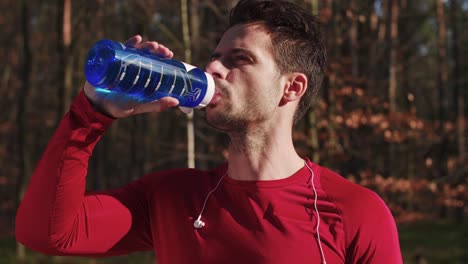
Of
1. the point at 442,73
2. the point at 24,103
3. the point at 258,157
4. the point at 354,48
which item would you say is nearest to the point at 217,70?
the point at 258,157

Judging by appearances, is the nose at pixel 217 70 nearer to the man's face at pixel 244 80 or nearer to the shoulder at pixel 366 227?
the man's face at pixel 244 80

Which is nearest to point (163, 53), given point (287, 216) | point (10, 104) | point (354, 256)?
point (287, 216)

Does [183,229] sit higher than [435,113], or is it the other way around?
[183,229]

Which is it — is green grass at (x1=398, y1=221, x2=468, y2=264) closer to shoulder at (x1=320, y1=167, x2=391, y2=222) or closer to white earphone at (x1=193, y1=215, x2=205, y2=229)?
shoulder at (x1=320, y1=167, x2=391, y2=222)

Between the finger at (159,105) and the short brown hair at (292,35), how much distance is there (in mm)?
581

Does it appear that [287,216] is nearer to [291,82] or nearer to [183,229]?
[183,229]

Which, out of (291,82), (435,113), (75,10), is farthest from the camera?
(435,113)

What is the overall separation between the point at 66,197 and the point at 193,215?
1.70 ft

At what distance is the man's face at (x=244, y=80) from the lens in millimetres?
2336

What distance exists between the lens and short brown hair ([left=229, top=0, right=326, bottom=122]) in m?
2.56

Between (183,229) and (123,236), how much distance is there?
0.86 feet

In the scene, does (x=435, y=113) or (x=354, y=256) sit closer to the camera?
(x=354, y=256)

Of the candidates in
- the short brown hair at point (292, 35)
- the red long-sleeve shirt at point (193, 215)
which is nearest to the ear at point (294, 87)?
the short brown hair at point (292, 35)

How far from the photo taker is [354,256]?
221 centimetres
